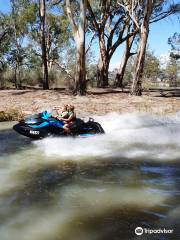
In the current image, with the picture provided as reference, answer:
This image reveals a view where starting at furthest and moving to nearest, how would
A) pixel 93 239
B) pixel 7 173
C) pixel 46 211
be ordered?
pixel 7 173
pixel 46 211
pixel 93 239

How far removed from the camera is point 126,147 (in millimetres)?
12156

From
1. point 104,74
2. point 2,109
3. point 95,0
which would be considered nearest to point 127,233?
point 2,109

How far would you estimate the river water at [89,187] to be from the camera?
598cm

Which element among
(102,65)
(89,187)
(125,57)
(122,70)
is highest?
(125,57)

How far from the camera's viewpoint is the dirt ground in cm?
2000

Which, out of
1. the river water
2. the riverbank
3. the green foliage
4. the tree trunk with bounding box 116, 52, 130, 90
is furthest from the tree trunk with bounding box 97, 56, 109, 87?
the green foliage

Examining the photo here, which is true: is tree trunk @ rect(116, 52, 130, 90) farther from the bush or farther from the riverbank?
the bush

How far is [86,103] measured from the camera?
21.0 meters

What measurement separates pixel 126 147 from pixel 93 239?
674cm

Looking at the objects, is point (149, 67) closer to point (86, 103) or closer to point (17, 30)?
point (17, 30)

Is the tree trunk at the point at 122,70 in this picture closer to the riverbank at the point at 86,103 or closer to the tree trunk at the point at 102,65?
the tree trunk at the point at 102,65

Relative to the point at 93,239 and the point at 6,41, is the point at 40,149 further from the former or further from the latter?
the point at 6,41

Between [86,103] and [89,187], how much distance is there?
1322 cm

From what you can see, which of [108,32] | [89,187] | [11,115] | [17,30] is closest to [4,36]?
[17,30]
